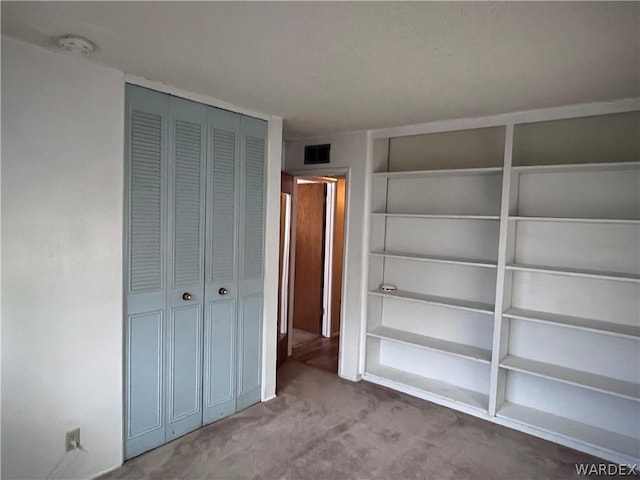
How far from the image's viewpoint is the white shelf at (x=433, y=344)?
3.25 meters

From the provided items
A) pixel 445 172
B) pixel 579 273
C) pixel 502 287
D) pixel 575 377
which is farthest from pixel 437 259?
pixel 575 377

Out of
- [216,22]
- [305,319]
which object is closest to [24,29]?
[216,22]

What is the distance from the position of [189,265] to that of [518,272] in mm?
2437

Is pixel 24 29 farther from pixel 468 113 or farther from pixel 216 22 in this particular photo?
pixel 468 113

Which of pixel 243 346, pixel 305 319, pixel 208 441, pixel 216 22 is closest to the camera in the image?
pixel 216 22

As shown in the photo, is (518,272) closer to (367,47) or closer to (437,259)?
(437,259)

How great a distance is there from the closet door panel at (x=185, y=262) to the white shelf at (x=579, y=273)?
2224mm

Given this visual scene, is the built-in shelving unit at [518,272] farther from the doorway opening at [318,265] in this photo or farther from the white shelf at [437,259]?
the doorway opening at [318,265]

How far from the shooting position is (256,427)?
9.71 feet

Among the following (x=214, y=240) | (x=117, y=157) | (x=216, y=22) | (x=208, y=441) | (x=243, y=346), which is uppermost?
(x=216, y=22)

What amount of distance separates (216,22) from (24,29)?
0.88m

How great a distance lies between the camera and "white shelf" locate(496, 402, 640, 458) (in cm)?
271

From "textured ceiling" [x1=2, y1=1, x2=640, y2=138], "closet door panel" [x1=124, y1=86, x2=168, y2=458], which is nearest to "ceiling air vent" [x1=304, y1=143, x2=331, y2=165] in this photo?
"textured ceiling" [x1=2, y1=1, x2=640, y2=138]

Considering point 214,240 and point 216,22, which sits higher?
point 216,22
